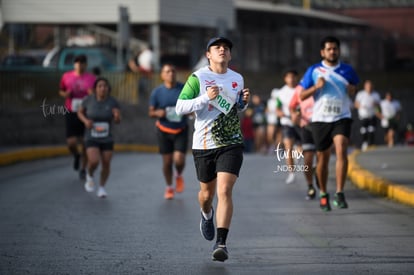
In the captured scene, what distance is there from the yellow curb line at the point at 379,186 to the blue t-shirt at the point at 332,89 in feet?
5.22

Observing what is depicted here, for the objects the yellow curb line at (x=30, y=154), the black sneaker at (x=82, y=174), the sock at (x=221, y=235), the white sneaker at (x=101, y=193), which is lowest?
the yellow curb line at (x=30, y=154)

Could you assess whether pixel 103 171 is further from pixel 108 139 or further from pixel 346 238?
pixel 346 238

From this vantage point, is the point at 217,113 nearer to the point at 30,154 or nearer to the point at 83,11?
the point at 30,154

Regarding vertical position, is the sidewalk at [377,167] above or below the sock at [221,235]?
below

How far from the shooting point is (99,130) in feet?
Answer: 48.6

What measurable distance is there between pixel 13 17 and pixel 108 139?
21.7 meters

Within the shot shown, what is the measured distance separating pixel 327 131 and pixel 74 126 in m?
6.37

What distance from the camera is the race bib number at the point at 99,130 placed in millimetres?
14820

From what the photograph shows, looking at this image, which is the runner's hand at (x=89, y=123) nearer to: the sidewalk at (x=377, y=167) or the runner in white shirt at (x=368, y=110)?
the sidewalk at (x=377, y=167)

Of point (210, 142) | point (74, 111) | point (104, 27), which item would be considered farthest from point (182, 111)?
point (104, 27)

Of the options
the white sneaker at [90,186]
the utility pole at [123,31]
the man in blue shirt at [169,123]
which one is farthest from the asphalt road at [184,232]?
the utility pole at [123,31]

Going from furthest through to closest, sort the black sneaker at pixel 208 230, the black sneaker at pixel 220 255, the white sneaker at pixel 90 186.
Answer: the white sneaker at pixel 90 186, the black sneaker at pixel 208 230, the black sneaker at pixel 220 255

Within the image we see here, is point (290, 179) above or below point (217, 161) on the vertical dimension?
below

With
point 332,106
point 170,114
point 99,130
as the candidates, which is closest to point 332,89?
point 332,106
